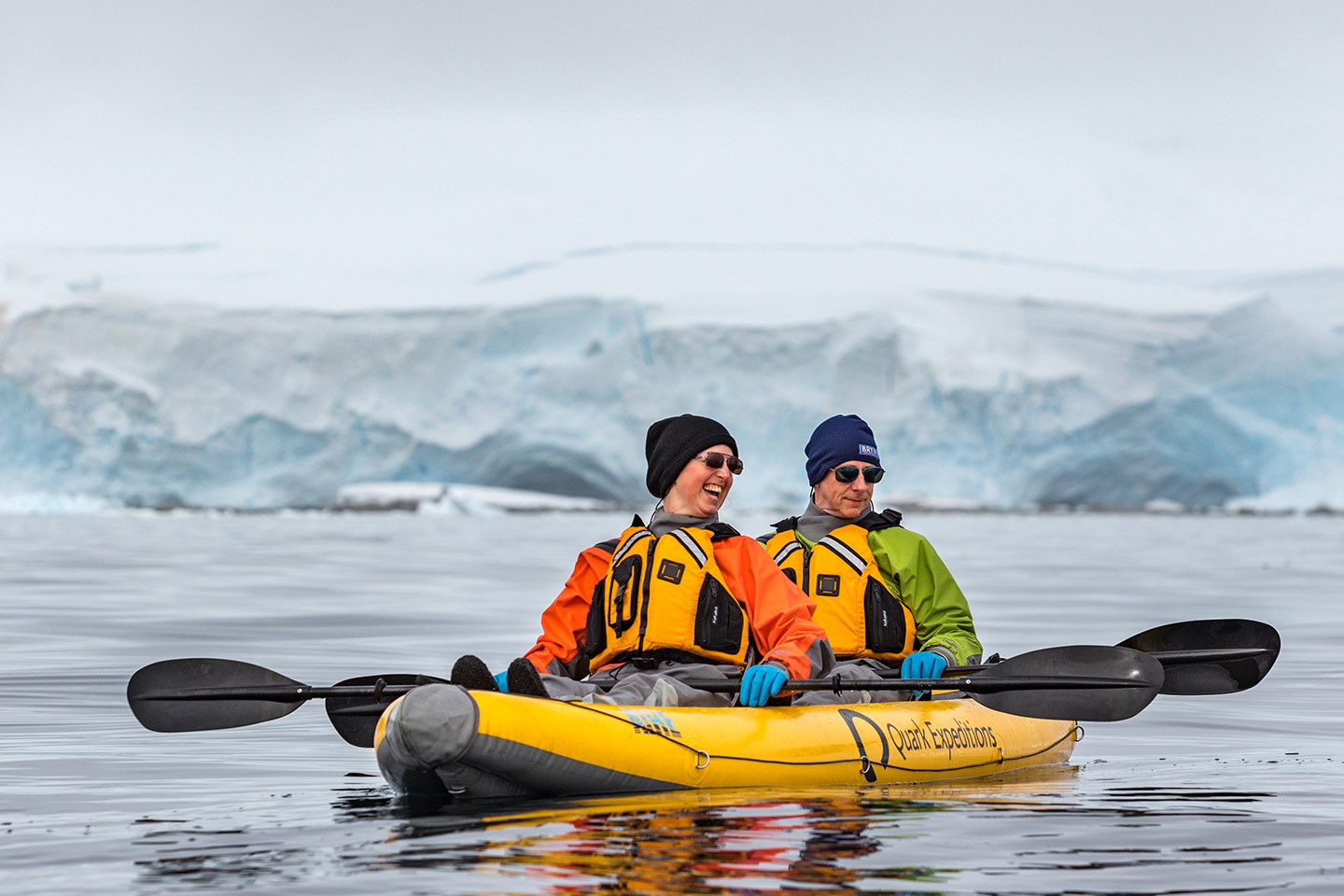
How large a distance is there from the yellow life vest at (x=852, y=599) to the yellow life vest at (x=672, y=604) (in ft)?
2.26

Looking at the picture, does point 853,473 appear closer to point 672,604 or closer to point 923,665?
point 923,665

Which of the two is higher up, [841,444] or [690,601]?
[841,444]

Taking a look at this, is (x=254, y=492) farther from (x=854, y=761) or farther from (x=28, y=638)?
(x=854, y=761)

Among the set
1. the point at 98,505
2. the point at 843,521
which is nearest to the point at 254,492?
the point at 98,505

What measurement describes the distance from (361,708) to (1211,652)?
293 cm

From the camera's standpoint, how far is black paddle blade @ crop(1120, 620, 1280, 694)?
18.4 feet

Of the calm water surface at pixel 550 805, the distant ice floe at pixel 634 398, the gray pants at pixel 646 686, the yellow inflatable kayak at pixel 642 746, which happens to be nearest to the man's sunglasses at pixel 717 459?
the gray pants at pixel 646 686

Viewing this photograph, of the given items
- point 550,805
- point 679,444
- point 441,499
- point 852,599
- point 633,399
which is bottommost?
point 550,805

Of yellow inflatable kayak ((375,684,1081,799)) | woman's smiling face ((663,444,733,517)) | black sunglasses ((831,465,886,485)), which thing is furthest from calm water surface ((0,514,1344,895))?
black sunglasses ((831,465,886,485))

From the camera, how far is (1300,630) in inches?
440

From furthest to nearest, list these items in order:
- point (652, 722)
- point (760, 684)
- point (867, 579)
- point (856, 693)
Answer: point (867, 579) < point (856, 693) < point (760, 684) < point (652, 722)

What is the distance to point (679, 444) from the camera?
183 inches

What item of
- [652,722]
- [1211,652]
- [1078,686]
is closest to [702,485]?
[652,722]

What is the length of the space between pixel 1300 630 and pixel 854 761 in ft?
24.8
